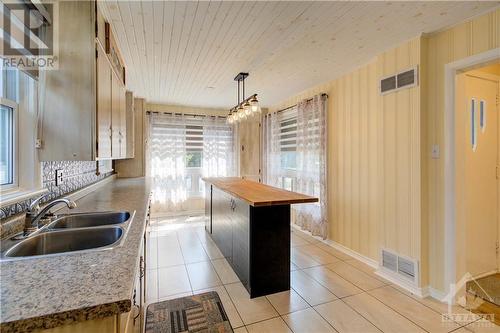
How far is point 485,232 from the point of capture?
264 centimetres

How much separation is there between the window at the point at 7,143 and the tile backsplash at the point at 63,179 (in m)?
0.18

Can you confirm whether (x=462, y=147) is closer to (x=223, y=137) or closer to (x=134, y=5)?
(x=134, y=5)

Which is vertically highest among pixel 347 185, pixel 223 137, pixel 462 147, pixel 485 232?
pixel 223 137

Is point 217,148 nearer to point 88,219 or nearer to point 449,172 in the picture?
point 88,219

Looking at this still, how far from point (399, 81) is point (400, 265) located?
6.19 ft

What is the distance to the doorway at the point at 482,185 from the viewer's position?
8.01 ft

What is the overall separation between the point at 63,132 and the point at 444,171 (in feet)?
9.93

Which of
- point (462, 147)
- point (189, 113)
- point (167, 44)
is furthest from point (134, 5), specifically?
point (189, 113)

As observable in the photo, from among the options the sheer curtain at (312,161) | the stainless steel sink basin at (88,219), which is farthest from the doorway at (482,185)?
the stainless steel sink basin at (88,219)

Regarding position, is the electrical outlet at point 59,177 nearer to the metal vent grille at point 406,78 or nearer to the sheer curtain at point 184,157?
the sheer curtain at point 184,157

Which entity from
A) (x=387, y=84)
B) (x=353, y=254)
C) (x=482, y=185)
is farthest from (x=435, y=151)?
(x=353, y=254)

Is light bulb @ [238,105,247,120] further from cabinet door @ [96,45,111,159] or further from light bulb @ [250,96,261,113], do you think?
cabinet door @ [96,45,111,159]

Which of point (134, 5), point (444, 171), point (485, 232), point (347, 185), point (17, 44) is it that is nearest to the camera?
point (17, 44)
